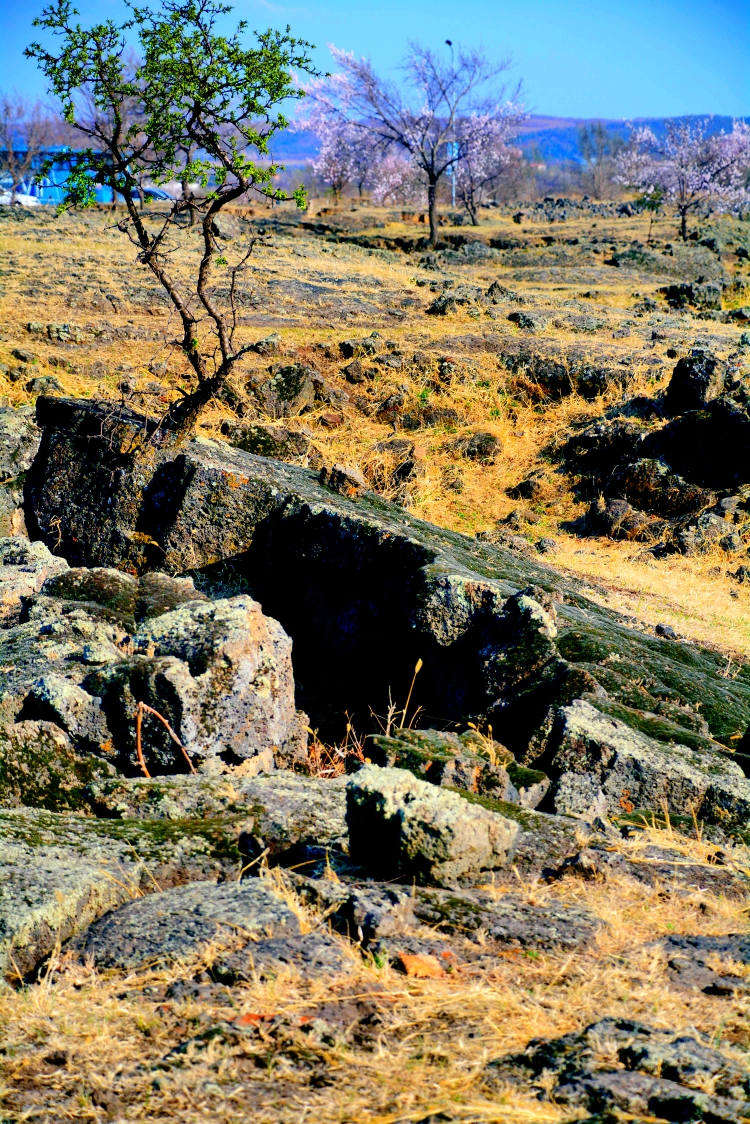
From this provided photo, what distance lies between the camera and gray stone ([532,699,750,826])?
157 inches

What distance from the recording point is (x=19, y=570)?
5.79m

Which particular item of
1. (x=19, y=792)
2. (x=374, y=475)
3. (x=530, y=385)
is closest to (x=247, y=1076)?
(x=19, y=792)

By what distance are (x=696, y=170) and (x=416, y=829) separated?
4190 centimetres

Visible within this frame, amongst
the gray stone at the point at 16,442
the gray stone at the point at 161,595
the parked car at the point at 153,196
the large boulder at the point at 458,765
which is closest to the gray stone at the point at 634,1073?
the large boulder at the point at 458,765

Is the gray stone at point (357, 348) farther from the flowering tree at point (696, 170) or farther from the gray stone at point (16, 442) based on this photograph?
the flowering tree at point (696, 170)

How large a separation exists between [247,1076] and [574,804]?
2275 millimetres

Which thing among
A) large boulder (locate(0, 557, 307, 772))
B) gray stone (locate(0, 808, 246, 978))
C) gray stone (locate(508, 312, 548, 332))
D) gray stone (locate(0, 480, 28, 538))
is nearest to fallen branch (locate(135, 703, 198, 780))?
large boulder (locate(0, 557, 307, 772))

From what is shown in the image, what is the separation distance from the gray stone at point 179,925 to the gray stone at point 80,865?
0.10 m

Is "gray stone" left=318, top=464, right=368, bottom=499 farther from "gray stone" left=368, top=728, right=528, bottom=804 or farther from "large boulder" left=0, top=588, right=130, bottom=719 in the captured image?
"gray stone" left=368, top=728, right=528, bottom=804

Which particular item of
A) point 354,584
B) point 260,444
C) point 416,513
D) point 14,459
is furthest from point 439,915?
point 416,513

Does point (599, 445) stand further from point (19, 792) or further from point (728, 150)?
point (728, 150)

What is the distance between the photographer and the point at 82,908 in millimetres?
2770

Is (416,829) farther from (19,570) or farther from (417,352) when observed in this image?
(417,352)

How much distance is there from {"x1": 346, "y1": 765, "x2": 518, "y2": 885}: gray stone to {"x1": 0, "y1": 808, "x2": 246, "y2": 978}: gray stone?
20.6 inches
